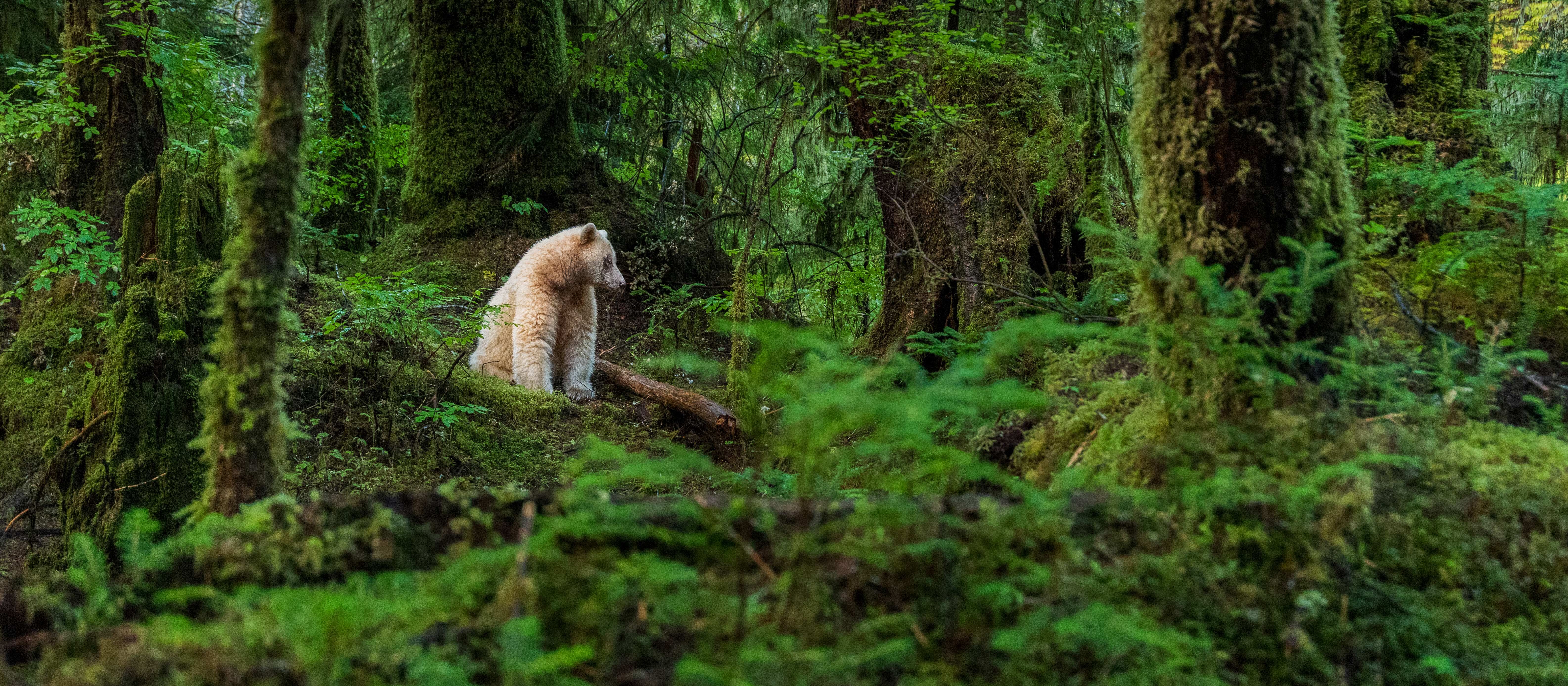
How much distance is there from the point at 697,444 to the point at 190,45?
5.92 meters

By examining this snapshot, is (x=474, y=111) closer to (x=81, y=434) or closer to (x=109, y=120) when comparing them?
(x=109, y=120)

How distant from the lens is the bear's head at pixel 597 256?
847 cm

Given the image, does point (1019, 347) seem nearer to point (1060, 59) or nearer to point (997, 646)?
point (997, 646)

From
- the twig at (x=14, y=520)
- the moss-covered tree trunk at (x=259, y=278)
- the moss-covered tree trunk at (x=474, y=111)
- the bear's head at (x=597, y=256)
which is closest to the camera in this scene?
the moss-covered tree trunk at (x=259, y=278)

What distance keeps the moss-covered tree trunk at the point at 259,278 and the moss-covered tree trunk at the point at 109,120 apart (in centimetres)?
540

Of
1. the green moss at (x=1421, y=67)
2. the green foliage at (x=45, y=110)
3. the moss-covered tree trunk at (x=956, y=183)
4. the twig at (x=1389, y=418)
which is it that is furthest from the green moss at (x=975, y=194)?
the green foliage at (x=45, y=110)

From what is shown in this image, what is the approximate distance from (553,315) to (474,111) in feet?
12.1

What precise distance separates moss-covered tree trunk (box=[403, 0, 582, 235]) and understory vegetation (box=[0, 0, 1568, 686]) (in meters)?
0.05

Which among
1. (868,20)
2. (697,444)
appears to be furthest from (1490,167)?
(697,444)

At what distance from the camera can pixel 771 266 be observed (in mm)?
10133

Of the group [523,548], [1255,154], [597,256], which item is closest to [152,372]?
[523,548]

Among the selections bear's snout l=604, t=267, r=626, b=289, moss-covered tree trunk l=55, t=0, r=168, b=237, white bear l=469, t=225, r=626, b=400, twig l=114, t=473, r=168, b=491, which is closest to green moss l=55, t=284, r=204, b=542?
twig l=114, t=473, r=168, b=491

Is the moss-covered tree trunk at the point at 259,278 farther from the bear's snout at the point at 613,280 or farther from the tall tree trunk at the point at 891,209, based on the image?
the bear's snout at the point at 613,280

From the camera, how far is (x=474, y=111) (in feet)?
34.0
